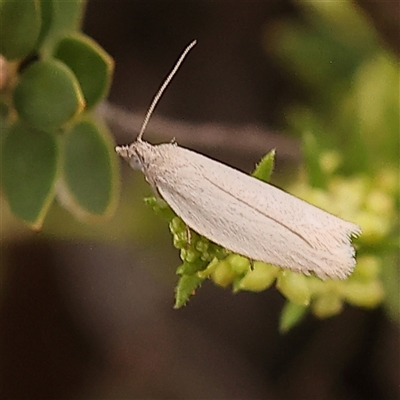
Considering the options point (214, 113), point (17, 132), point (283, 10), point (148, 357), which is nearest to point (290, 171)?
point (214, 113)

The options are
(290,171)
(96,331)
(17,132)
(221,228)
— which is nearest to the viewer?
(221,228)

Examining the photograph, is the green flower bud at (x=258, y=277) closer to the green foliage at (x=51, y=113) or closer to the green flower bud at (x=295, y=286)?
the green flower bud at (x=295, y=286)

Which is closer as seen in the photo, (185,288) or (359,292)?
(185,288)

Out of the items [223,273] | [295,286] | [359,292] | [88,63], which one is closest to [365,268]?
[359,292]

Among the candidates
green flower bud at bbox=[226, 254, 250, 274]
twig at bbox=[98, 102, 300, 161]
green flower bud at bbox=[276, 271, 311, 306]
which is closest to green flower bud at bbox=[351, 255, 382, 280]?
green flower bud at bbox=[276, 271, 311, 306]

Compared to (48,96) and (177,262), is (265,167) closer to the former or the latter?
(48,96)

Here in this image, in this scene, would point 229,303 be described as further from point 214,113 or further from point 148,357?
point 214,113
